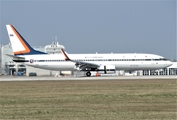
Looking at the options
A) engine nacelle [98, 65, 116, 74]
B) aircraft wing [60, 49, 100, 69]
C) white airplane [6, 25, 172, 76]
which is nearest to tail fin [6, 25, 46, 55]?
white airplane [6, 25, 172, 76]

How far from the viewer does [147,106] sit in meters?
17.6

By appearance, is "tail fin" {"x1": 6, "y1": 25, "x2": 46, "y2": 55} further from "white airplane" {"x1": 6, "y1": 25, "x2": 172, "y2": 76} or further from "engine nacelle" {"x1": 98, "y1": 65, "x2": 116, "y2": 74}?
"engine nacelle" {"x1": 98, "y1": 65, "x2": 116, "y2": 74}

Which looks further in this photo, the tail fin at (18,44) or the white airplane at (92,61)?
the tail fin at (18,44)

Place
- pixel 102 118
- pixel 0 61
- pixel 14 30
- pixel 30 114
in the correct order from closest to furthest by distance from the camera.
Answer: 1. pixel 102 118
2. pixel 30 114
3. pixel 14 30
4. pixel 0 61

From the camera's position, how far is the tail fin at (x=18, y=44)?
201 feet

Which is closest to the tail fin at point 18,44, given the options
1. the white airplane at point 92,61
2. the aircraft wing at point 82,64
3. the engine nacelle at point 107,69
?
the white airplane at point 92,61

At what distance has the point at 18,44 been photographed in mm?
61812

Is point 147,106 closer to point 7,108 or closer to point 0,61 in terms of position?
point 7,108

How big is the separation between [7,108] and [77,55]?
43.4 metres

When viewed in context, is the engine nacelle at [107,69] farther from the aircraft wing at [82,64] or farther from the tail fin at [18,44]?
the tail fin at [18,44]

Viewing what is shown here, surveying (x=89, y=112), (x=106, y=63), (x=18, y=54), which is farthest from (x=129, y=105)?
(x=18, y=54)

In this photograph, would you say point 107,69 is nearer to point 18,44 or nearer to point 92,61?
point 92,61

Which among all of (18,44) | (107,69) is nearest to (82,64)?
(107,69)

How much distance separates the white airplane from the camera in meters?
58.5
